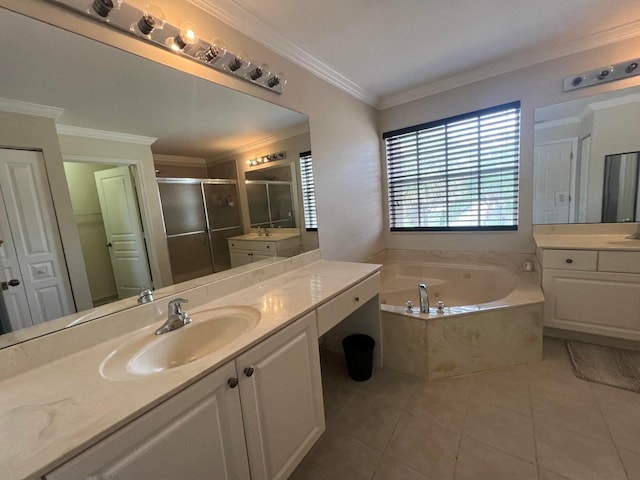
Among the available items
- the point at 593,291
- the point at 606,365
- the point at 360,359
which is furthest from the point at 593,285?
the point at 360,359

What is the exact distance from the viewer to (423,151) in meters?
2.93

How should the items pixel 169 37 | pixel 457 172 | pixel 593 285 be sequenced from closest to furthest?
pixel 169 37 < pixel 593 285 < pixel 457 172

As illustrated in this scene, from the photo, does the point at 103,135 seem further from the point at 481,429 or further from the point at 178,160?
the point at 481,429

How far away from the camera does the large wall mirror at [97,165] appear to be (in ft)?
3.00

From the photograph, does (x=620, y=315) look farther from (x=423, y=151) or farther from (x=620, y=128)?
(x=423, y=151)

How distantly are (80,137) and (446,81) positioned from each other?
2.85 m

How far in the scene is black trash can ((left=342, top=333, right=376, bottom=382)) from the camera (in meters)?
1.93

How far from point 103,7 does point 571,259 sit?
9.92ft

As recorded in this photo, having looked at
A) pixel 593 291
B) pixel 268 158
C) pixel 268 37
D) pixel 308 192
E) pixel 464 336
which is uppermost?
pixel 268 37

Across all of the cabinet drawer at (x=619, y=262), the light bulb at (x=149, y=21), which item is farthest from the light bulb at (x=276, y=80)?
the cabinet drawer at (x=619, y=262)

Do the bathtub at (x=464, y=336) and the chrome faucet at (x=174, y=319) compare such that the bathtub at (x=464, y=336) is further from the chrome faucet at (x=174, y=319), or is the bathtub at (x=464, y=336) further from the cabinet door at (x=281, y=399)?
the chrome faucet at (x=174, y=319)

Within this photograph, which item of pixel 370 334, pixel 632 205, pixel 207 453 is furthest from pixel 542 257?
pixel 207 453

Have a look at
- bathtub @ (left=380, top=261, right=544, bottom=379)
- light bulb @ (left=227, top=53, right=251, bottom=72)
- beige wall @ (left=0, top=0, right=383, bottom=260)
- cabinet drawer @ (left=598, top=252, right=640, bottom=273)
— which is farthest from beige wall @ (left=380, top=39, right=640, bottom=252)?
light bulb @ (left=227, top=53, right=251, bottom=72)

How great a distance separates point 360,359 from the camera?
75.9 inches
